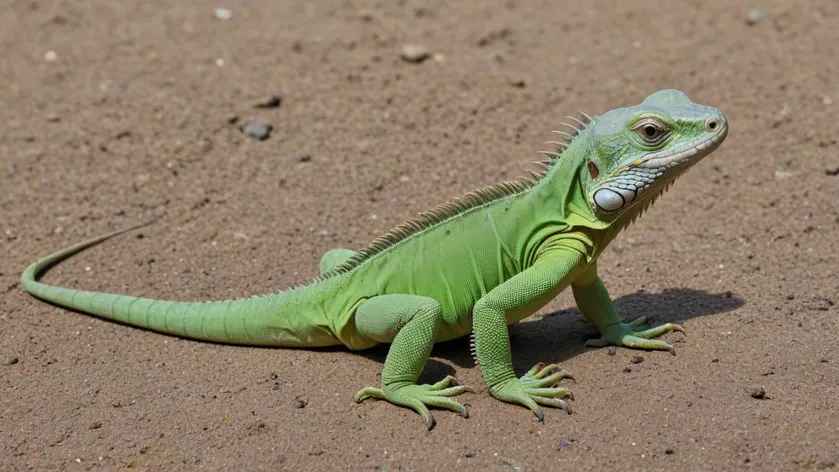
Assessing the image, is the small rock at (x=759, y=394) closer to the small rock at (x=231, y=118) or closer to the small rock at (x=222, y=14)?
the small rock at (x=231, y=118)

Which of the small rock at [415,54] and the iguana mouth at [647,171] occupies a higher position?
the iguana mouth at [647,171]

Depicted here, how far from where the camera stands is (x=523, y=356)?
7711 millimetres

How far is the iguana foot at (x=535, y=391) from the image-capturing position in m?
6.78

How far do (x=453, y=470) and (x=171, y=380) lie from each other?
2.67 metres

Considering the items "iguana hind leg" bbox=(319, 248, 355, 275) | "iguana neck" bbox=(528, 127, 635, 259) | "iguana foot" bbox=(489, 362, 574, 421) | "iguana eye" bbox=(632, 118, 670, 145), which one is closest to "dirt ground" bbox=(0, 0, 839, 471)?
"iguana foot" bbox=(489, 362, 574, 421)

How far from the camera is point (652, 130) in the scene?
6.69 m

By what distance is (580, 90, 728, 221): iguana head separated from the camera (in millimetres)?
6680

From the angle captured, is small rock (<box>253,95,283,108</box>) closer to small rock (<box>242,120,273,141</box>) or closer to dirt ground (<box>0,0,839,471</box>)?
dirt ground (<box>0,0,839,471</box>)

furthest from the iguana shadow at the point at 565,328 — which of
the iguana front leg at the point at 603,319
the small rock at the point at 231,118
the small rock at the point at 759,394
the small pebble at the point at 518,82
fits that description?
the small rock at the point at 231,118

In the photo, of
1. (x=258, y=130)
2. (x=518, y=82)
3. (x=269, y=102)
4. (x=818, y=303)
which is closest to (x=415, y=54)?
(x=518, y=82)

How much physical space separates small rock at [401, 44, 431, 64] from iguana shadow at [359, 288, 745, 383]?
19.2ft

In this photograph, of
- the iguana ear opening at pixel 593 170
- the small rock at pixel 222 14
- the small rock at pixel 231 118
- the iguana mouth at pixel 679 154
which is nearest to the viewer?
the iguana mouth at pixel 679 154

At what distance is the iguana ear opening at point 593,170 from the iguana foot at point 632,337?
1405 mm

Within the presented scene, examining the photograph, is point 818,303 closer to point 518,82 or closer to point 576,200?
point 576,200
